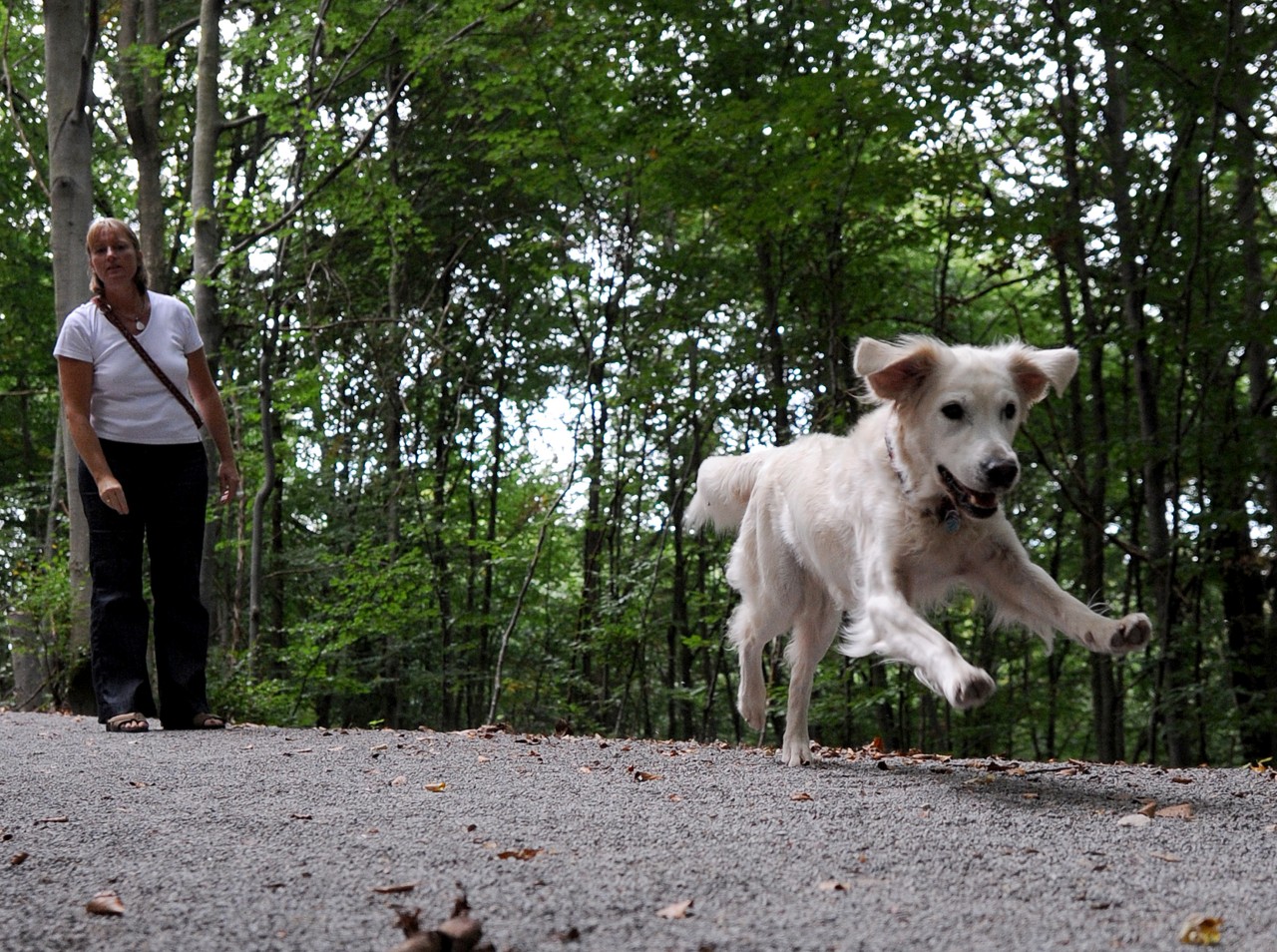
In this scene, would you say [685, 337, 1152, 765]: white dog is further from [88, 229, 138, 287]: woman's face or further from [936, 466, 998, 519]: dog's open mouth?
[88, 229, 138, 287]: woman's face

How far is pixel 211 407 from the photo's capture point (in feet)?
20.1

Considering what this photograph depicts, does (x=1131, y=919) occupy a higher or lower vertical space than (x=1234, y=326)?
lower

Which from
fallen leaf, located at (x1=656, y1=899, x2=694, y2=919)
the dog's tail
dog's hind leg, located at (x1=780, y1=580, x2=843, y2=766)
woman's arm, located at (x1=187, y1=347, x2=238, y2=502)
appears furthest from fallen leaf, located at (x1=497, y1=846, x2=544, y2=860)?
woman's arm, located at (x1=187, y1=347, x2=238, y2=502)

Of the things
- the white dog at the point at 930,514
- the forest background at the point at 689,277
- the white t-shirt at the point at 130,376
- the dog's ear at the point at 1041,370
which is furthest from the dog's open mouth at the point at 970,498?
the white t-shirt at the point at 130,376

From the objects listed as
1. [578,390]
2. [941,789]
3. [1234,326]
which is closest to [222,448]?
[941,789]

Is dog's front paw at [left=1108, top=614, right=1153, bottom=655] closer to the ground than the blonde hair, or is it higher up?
closer to the ground

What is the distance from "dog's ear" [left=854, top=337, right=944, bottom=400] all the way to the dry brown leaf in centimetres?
292

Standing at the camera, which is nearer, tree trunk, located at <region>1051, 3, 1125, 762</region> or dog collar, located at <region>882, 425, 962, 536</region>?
dog collar, located at <region>882, 425, 962, 536</region>

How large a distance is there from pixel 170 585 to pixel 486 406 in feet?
37.1

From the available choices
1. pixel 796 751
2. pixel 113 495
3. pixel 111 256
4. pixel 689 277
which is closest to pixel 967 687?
pixel 796 751

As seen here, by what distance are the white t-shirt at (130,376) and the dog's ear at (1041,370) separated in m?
4.05

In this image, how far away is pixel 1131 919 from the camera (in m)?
2.23

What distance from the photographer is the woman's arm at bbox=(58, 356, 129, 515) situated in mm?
5512

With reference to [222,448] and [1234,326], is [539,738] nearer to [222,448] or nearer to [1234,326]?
[222,448]
